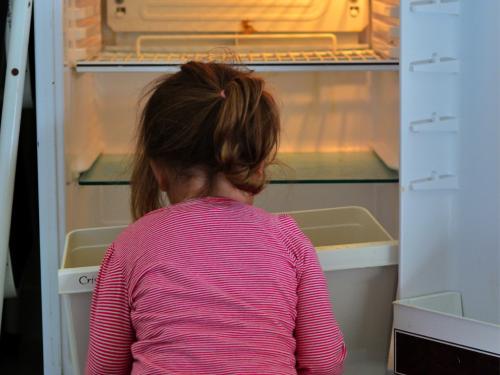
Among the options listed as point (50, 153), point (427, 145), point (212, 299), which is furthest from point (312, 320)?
point (50, 153)

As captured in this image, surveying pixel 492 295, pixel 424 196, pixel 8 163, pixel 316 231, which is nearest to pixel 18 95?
pixel 8 163

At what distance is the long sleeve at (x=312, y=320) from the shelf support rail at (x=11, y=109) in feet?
1.84

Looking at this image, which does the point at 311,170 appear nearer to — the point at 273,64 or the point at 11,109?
the point at 273,64

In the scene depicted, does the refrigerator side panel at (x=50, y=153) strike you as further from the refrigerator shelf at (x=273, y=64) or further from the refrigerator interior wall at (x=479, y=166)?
the refrigerator interior wall at (x=479, y=166)

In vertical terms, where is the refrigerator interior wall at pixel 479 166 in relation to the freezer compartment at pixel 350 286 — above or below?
above

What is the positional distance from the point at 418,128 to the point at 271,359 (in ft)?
1.58

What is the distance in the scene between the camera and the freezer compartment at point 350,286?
149 centimetres

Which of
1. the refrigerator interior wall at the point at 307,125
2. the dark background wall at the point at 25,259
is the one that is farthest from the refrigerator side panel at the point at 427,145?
the dark background wall at the point at 25,259

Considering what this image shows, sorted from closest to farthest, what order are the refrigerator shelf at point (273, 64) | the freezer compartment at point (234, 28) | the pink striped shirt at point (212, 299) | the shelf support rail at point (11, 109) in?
the pink striped shirt at point (212, 299), the shelf support rail at point (11, 109), the refrigerator shelf at point (273, 64), the freezer compartment at point (234, 28)

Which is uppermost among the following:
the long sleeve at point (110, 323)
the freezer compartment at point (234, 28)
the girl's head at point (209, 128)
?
the freezer compartment at point (234, 28)

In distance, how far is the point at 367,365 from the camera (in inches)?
65.5

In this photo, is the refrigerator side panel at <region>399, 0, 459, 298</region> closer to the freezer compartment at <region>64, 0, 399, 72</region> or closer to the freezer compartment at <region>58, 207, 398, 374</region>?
the freezer compartment at <region>58, 207, 398, 374</region>

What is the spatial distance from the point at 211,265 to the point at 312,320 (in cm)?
18

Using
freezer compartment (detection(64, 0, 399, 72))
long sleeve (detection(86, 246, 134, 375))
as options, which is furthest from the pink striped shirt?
freezer compartment (detection(64, 0, 399, 72))
